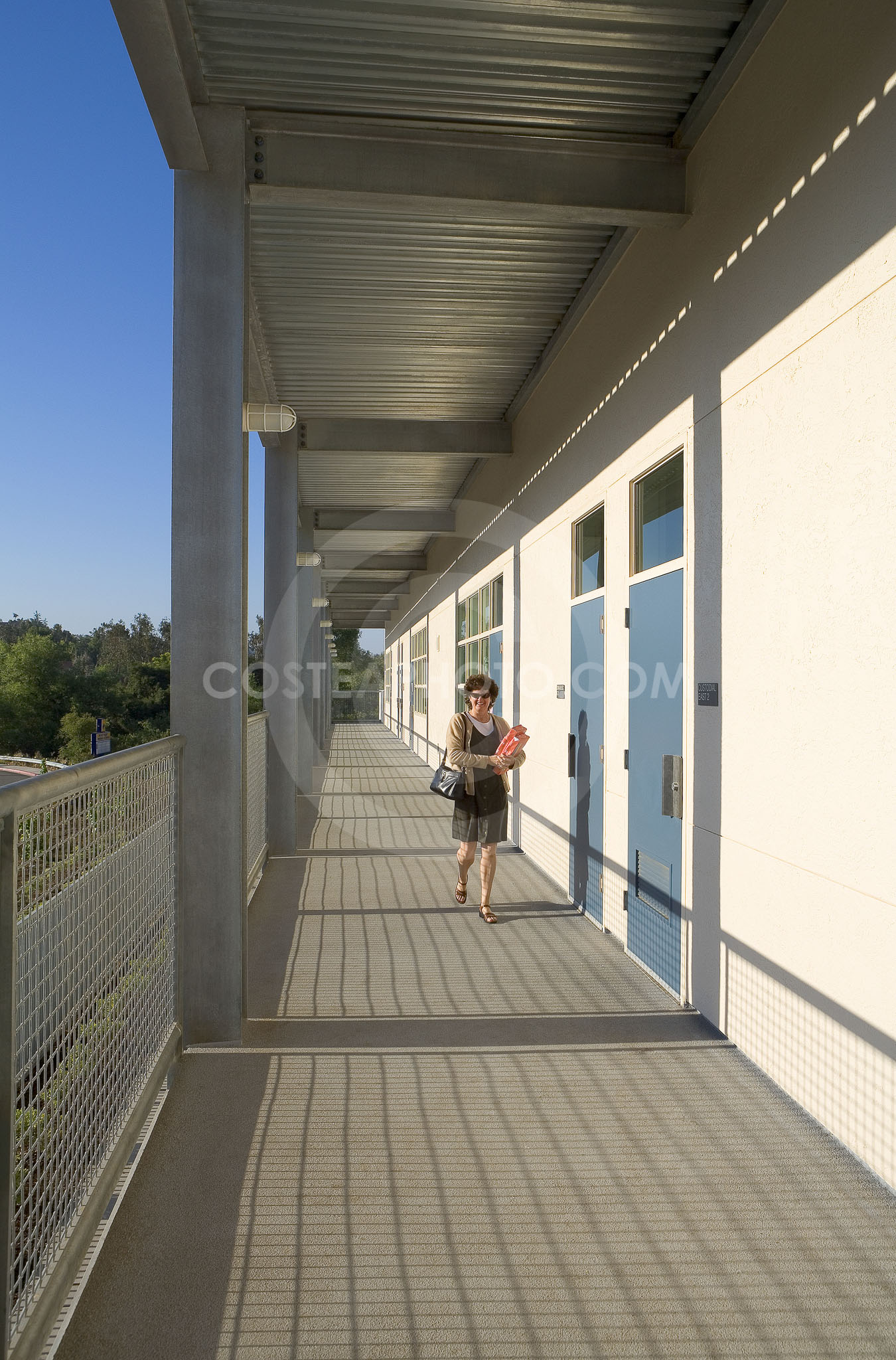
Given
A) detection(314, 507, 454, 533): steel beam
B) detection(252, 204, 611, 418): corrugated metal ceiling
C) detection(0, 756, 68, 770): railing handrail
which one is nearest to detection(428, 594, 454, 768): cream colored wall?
detection(314, 507, 454, 533): steel beam

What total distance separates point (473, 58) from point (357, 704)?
177ft

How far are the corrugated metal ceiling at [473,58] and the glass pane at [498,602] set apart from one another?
19.5ft

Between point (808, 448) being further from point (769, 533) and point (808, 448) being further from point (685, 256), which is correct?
point (685, 256)

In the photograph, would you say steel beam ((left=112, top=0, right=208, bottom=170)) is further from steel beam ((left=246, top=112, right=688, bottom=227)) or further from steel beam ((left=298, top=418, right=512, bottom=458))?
steel beam ((left=298, top=418, right=512, bottom=458))

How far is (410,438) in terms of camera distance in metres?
9.17

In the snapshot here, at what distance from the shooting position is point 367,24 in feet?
11.4

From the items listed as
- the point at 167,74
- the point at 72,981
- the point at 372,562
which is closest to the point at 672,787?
the point at 72,981

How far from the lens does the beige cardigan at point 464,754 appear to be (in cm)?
575

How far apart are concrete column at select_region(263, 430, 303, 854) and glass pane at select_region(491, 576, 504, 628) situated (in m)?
2.36

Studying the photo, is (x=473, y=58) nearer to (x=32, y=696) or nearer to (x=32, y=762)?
(x=32, y=762)

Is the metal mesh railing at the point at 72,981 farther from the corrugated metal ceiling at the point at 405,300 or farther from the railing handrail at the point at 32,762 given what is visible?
the corrugated metal ceiling at the point at 405,300

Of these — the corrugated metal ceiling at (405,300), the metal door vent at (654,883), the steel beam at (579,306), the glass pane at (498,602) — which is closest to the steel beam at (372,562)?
the glass pane at (498,602)

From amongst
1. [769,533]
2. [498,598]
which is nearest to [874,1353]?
[769,533]

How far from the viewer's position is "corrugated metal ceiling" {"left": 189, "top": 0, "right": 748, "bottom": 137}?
134 inches
